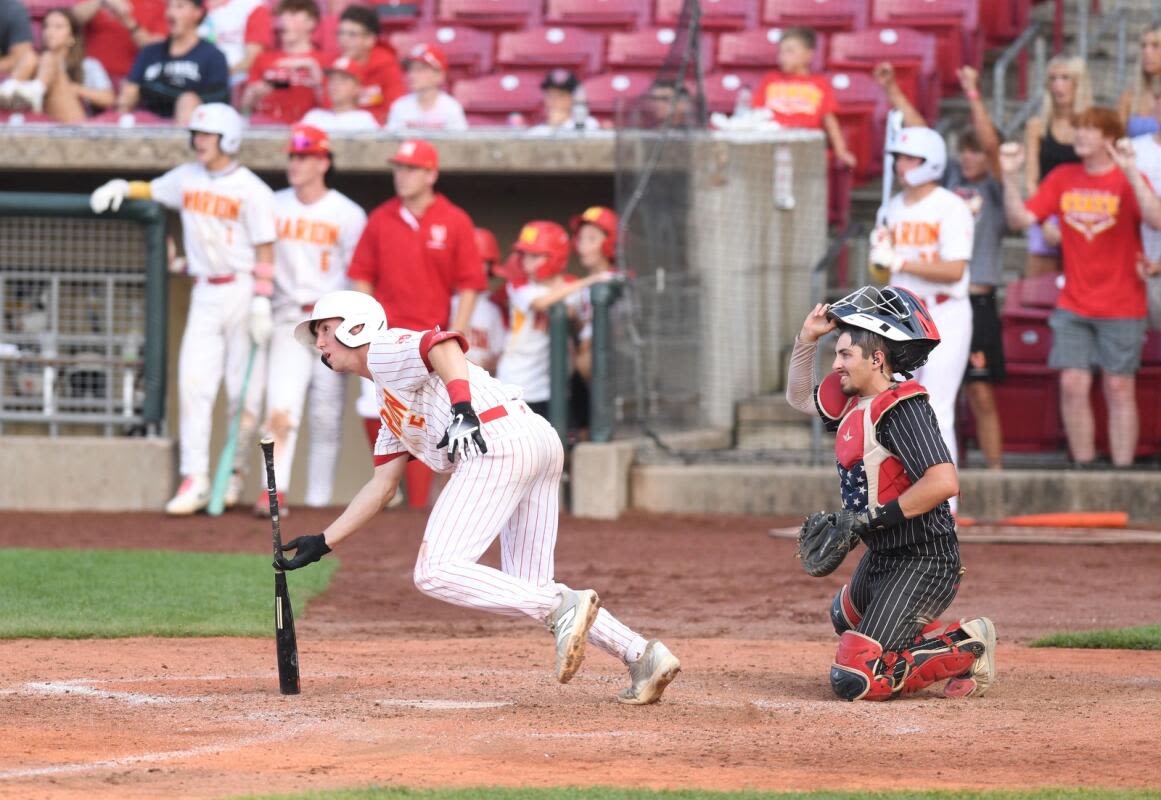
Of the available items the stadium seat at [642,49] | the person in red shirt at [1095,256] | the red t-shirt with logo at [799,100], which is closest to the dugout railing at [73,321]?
the stadium seat at [642,49]

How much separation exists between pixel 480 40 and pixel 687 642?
25.2 ft

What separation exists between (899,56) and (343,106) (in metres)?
4.03

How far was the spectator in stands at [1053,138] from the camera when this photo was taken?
35.0 ft

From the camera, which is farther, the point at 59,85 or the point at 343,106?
the point at 59,85

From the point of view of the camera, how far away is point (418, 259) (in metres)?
10.5

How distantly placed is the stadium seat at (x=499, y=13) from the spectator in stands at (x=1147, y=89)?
4671mm

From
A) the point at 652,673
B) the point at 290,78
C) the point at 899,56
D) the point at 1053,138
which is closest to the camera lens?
the point at 652,673

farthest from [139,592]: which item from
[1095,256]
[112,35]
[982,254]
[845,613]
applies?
[112,35]

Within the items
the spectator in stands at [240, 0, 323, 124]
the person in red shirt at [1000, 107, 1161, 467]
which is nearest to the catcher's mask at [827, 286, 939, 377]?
the person in red shirt at [1000, 107, 1161, 467]

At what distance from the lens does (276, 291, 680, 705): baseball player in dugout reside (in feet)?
17.4

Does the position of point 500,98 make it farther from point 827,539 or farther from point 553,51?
point 827,539

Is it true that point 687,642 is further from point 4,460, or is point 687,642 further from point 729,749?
point 4,460

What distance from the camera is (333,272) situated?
10805mm

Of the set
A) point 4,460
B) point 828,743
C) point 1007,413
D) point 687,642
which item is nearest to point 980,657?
point 828,743
